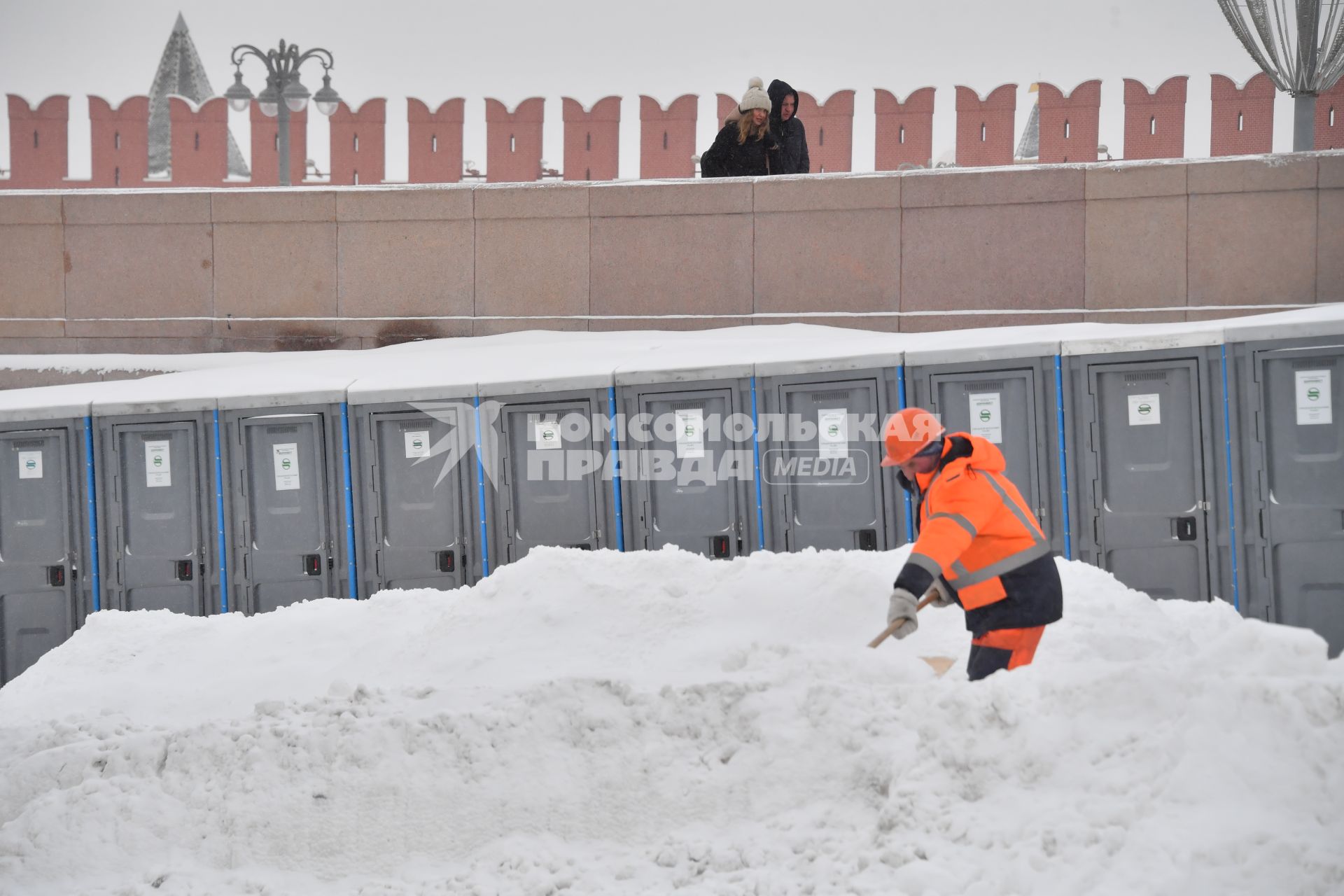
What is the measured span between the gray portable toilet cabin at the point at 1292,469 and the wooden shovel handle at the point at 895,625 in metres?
3.52

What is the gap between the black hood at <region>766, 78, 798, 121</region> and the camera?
1269cm

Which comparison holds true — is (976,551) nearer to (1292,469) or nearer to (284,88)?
(1292,469)

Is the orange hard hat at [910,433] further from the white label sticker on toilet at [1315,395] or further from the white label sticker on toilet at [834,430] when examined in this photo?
the white label sticker on toilet at [1315,395]

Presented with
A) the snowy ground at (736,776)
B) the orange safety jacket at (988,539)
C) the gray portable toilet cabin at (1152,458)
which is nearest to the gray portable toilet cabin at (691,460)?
the snowy ground at (736,776)

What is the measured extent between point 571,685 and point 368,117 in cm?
1357

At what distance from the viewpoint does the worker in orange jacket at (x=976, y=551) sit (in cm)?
557

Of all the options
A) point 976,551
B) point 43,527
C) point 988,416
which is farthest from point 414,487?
point 976,551

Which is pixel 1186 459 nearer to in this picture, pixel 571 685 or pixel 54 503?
pixel 571 685

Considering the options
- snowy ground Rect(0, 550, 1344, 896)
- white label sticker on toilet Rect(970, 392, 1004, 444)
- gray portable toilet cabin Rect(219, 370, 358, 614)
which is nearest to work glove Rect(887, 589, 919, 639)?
snowy ground Rect(0, 550, 1344, 896)

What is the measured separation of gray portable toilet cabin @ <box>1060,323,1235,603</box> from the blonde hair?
200 inches

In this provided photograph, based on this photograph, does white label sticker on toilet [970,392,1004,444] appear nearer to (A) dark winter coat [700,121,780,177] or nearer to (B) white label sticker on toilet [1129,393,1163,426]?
(B) white label sticker on toilet [1129,393,1163,426]

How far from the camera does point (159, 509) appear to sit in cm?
966

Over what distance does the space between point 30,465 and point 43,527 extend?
1.56 feet

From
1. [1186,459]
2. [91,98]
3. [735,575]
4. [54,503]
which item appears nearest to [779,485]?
[735,575]
